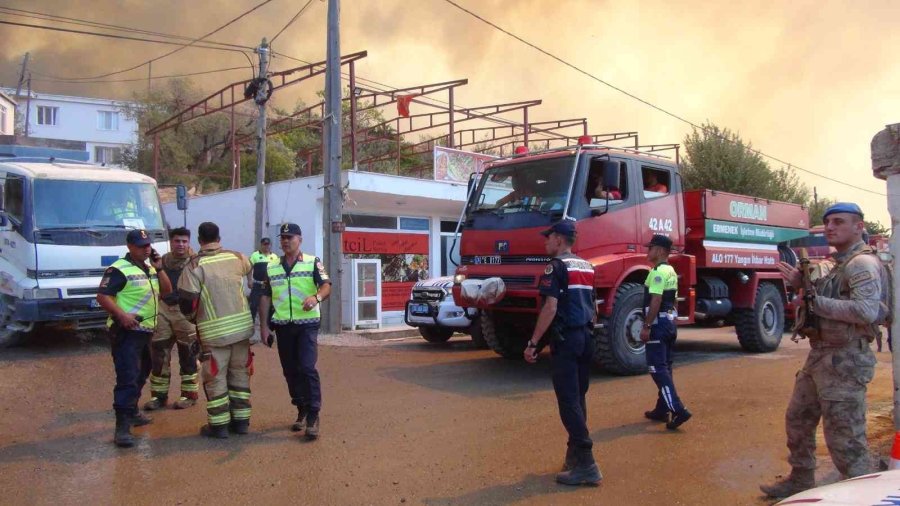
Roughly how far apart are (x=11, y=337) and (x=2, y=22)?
795cm

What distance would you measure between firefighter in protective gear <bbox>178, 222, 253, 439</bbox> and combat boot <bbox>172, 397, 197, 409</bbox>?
1155 millimetres

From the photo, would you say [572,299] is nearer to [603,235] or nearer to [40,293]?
[603,235]

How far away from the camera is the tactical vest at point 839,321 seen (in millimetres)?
4141

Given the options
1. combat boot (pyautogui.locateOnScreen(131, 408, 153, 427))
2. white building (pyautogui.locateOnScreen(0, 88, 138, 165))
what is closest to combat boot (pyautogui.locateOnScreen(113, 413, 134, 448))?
combat boot (pyautogui.locateOnScreen(131, 408, 153, 427))

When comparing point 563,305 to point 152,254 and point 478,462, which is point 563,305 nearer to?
point 478,462

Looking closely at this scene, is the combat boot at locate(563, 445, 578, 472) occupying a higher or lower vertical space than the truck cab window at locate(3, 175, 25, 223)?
lower

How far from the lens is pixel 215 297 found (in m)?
5.90

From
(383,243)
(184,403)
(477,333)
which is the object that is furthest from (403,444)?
(383,243)

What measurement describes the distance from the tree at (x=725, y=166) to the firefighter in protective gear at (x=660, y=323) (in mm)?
24320

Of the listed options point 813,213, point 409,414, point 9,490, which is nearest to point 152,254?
point 9,490

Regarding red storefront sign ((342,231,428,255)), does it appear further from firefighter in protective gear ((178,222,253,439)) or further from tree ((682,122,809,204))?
tree ((682,122,809,204))

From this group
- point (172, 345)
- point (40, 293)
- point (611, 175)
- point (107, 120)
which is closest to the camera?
point (172, 345)

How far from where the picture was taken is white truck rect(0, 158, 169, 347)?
9641mm

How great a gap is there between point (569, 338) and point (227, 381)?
9.74ft
